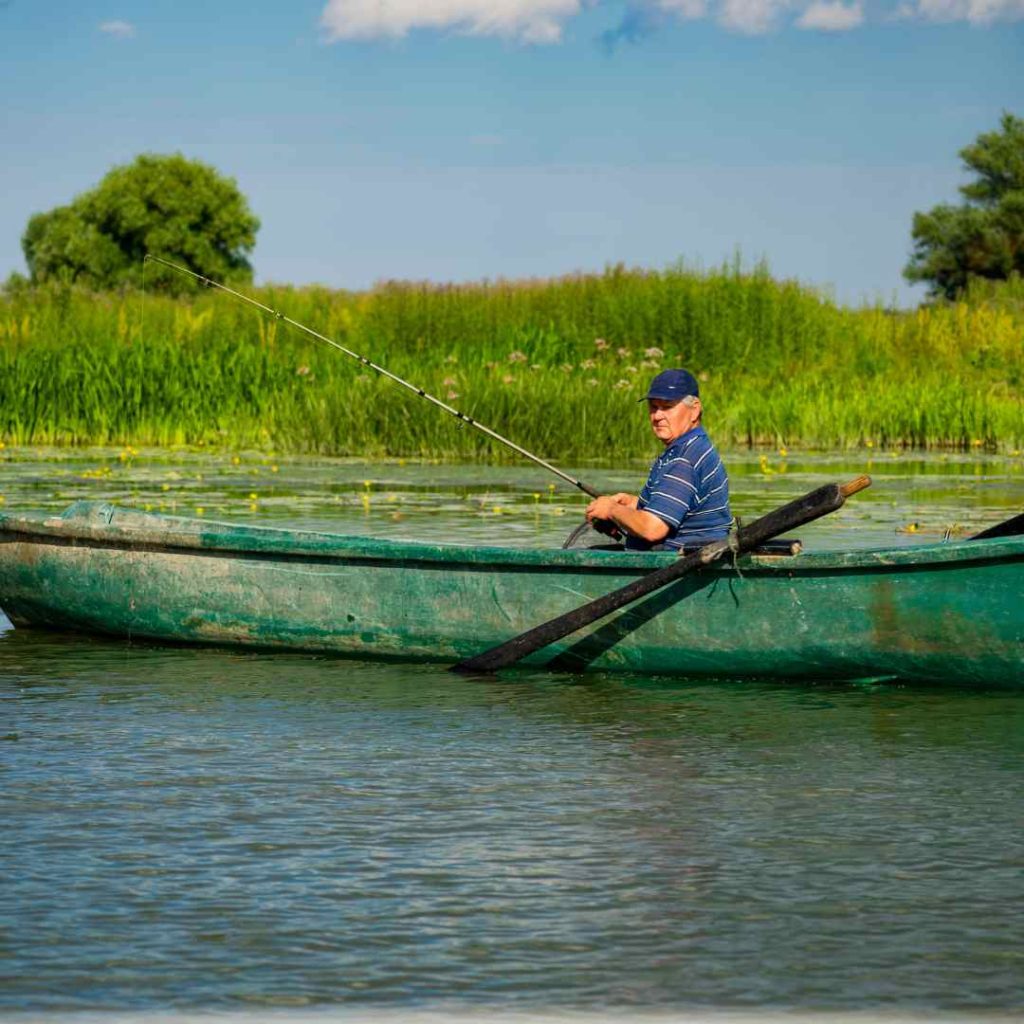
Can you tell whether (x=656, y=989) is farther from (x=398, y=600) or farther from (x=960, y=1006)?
(x=398, y=600)

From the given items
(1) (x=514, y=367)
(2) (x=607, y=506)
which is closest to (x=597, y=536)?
(2) (x=607, y=506)

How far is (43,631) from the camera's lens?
9.72 metres

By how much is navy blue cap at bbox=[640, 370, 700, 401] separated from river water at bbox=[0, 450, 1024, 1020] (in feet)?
3.82

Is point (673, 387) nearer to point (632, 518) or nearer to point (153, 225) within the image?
point (632, 518)

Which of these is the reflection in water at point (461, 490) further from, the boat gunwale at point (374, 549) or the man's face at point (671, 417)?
the man's face at point (671, 417)

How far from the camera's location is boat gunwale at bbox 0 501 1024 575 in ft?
25.1

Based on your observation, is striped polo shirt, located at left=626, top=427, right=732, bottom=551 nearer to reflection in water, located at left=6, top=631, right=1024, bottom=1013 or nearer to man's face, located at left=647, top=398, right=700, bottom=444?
man's face, located at left=647, top=398, right=700, bottom=444

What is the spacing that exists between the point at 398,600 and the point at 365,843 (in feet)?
11.0

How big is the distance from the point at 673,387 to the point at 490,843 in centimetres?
325

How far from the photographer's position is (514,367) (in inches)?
922

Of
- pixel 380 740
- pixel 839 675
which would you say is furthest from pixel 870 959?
pixel 839 675

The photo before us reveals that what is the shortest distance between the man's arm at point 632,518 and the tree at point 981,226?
50.8 meters

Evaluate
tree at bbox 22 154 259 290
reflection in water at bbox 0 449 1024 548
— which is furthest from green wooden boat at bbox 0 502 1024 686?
tree at bbox 22 154 259 290

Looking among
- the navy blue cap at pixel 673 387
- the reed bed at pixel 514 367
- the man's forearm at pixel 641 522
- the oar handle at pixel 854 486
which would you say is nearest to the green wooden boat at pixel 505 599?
the man's forearm at pixel 641 522
